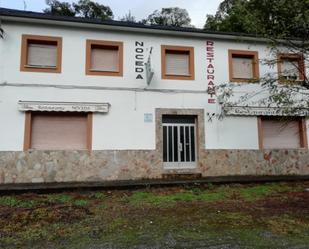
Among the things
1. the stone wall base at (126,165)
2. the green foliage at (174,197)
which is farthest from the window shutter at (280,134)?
the green foliage at (174,197)

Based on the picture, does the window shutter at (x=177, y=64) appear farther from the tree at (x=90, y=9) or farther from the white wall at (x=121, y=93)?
the tree at (x=90, y=9)

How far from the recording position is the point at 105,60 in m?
13.1

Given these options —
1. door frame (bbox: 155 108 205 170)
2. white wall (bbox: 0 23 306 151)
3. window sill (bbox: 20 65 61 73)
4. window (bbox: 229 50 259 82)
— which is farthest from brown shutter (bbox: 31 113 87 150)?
window (bbox: 229 50 259 82)

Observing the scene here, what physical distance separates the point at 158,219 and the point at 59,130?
22.9 feet

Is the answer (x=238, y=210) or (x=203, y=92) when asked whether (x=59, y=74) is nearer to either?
(x=203, y=92)

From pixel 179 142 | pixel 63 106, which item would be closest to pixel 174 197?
pixel 179 142

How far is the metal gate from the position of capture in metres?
13.3

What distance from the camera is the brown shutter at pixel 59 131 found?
12172 millimetres

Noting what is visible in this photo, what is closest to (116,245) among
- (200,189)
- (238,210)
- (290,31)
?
(238,210)

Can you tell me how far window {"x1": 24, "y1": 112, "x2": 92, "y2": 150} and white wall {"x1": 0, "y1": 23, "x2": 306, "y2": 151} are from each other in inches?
13.9

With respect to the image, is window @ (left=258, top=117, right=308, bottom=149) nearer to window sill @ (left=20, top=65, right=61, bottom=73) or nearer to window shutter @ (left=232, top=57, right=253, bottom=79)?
window shutter @ (left=232, top=57, right=253, bottom=79)

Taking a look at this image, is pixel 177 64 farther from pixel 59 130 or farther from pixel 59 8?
pixel 59 8

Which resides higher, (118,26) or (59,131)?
(118,26)

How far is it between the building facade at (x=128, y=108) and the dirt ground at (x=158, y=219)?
2.24 metres
